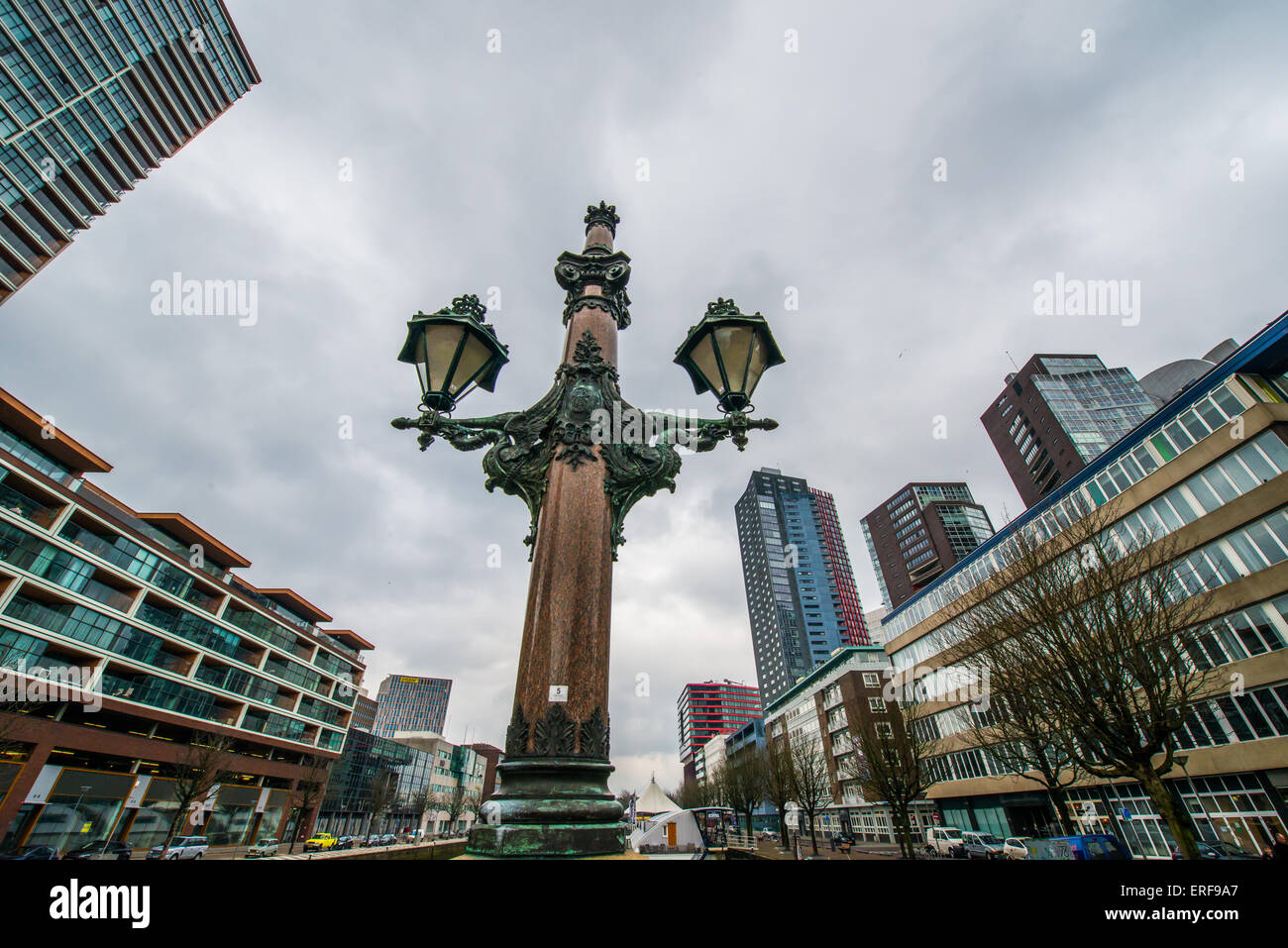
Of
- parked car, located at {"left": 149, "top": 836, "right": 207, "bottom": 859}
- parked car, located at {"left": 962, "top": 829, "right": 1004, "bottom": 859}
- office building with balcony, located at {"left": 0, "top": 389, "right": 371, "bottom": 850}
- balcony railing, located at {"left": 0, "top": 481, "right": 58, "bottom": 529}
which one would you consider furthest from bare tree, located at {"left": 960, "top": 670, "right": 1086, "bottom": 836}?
balcony railing, located at {"left": 0, "top": 481, "right": 58, "bottom": 529}

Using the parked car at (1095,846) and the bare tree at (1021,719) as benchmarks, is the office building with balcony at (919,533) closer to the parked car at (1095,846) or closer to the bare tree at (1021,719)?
the parked car at (1095,846)

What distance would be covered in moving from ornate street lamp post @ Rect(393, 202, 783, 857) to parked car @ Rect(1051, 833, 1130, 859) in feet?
85.5

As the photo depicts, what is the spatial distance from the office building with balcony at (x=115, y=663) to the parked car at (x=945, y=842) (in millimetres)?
46971

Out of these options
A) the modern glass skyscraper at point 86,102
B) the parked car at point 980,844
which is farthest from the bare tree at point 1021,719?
the modern glass skyscraper at point 86,102

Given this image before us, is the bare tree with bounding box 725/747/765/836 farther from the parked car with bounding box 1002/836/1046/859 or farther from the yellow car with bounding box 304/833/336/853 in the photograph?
the yellow car with bounding box 304/833/336/853

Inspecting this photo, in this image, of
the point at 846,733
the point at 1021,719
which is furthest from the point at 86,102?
the point at 846,733

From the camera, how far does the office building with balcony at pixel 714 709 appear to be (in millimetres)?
144000

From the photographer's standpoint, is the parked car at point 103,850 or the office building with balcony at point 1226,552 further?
the parked car at point 103,850

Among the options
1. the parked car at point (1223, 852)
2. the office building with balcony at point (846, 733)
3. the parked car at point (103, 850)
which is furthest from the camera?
the office building with balcony at point (846, 733)

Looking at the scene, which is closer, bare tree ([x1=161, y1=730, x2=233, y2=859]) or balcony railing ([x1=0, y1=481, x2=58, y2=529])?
balcony railing ([x1=0, y1=481, x2=58, y2=529])

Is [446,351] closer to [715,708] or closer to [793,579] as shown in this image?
[793,579]

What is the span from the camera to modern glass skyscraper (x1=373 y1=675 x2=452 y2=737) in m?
162

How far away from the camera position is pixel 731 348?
4.22 m
